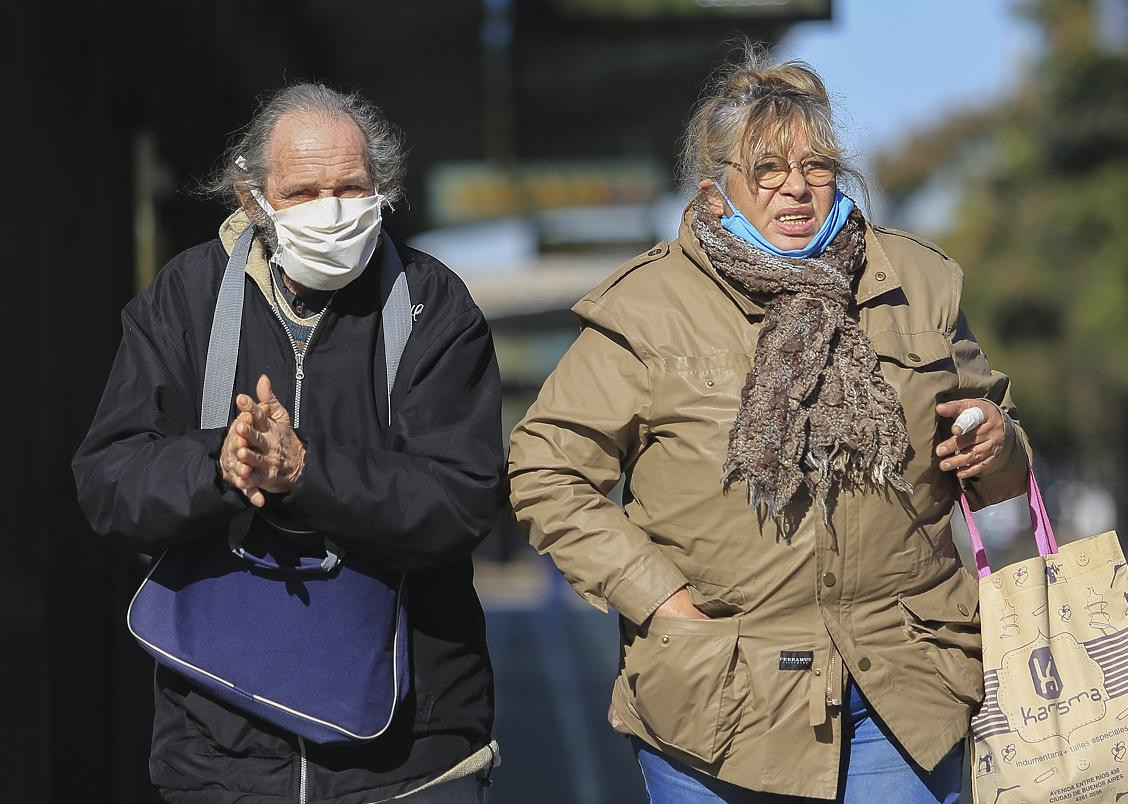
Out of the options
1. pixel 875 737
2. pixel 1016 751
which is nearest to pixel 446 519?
pixel 875 737

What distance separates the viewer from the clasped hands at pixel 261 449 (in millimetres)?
2475

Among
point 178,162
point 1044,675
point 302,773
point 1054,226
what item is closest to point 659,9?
point 178,162

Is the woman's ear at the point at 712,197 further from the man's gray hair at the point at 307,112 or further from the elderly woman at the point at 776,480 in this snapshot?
the man's gray hair at the point at 307,112

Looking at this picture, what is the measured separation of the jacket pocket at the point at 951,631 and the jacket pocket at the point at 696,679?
35 centimetres

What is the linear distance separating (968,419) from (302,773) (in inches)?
53.9

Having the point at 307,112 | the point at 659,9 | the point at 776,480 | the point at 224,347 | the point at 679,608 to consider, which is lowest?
the point at 679,608

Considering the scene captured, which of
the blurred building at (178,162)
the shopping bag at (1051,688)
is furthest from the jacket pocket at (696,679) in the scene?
the blurred building at (178,162)

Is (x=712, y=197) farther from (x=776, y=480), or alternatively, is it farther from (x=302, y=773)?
(x=302, y=773)

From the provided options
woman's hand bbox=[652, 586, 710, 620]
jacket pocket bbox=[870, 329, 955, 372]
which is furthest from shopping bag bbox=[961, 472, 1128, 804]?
woman's hand bbox=[652, 586, 710, 620]

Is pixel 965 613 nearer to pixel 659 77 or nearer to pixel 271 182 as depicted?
pixel 271 182

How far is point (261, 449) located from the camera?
8.25ft

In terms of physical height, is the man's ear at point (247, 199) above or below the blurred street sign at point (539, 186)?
above

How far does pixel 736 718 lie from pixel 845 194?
1.05 meters

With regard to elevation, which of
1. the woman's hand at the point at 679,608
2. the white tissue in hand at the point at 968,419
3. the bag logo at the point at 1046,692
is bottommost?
the bag logo at the point at 1046,692
